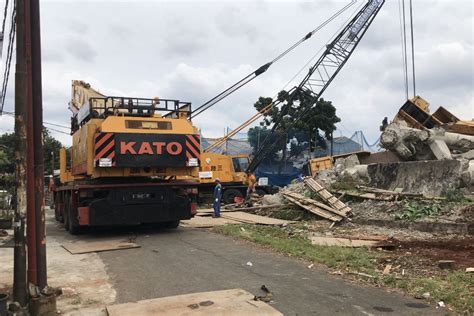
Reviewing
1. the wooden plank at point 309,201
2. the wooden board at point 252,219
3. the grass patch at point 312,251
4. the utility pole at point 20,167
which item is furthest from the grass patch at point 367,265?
the utility pole at point 20,167

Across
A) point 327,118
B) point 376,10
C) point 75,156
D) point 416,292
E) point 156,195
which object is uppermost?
point 376,10

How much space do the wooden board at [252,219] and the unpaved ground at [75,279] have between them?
6723mm

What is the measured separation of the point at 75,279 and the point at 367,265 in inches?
192

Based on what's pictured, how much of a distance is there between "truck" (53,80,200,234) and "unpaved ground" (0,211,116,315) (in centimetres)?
182

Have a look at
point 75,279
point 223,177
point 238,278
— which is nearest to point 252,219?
point 238,278

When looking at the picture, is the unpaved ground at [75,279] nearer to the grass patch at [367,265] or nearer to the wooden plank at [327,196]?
the grass patch at [367,265]

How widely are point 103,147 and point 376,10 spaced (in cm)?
2707

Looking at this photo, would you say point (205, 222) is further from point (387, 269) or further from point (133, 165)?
point (387, 269)

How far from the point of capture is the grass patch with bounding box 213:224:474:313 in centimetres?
654

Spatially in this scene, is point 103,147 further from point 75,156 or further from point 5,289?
point 5,289

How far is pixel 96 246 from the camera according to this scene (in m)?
→ 11.4

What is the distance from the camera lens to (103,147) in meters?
12.3

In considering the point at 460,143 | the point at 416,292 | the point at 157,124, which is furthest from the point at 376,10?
the point at 416,292

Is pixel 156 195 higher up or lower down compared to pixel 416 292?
higher up
